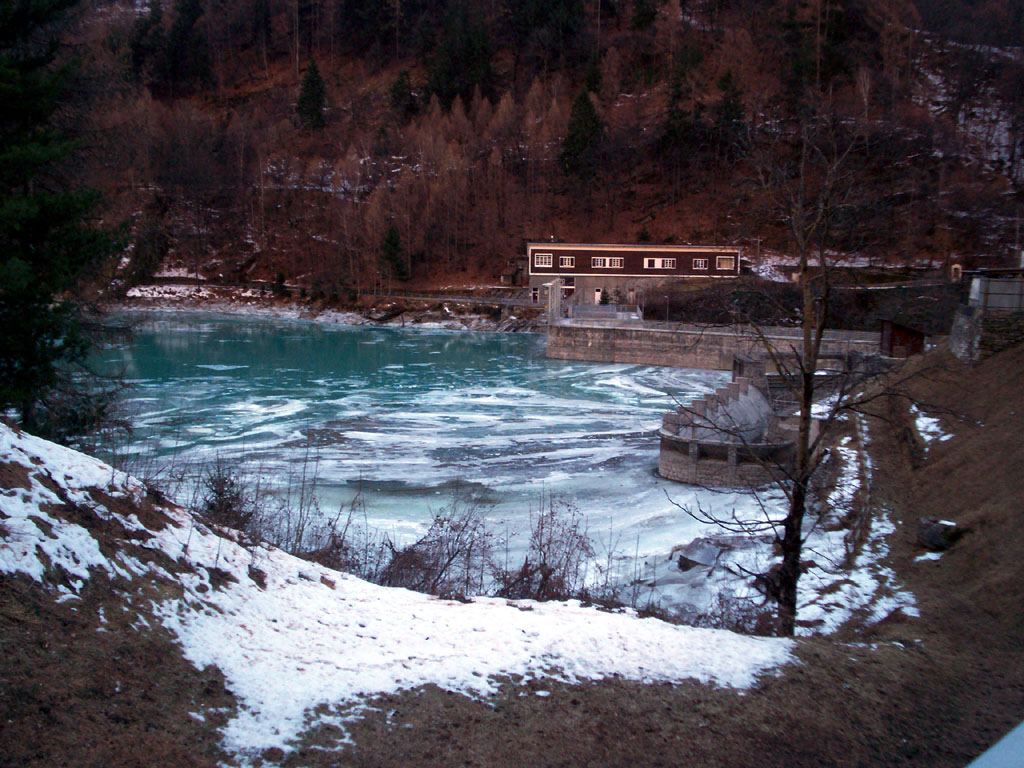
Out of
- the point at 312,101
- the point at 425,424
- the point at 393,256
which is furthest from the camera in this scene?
the point at 312,101

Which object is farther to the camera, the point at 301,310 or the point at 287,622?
the point at 301,310

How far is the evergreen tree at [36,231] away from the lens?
9.02 metres

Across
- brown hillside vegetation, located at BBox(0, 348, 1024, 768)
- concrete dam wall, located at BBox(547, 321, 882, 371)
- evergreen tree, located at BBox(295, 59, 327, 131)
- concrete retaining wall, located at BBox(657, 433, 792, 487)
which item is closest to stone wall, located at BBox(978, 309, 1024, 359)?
concrete retaining wall, located at BBox(657, 433, 792, 487)

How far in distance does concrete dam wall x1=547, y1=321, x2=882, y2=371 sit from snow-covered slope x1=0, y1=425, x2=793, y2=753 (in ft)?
106

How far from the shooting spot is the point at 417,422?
22828mm

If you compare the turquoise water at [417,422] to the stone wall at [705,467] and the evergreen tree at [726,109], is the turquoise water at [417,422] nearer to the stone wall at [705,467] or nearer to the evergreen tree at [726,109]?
the stone wall at [705,467]

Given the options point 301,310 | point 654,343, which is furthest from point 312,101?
point 654,343

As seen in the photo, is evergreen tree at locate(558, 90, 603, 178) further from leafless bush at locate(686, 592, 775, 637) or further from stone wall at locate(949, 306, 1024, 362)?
leafless bush at locate(686, 592, 775, 637)

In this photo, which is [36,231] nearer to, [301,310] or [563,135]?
[301,310]

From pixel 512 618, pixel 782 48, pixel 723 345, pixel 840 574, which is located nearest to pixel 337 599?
pixel 512 618

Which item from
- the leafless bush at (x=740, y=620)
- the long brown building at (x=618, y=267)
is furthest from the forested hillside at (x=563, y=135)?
the leafless bush at (x=740, y=620)

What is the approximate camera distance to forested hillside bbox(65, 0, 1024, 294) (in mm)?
59812

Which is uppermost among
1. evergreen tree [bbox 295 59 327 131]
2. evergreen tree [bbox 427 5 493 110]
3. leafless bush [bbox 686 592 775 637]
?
evergreen tree [bbox 427 5 493 110]

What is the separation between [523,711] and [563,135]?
75.3 m
